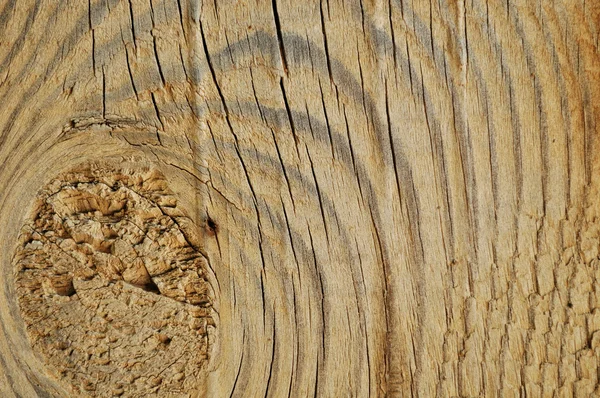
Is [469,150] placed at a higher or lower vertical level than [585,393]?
higher

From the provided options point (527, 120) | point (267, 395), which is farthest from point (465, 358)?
point (527, 120)

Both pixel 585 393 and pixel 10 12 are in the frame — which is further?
Result: pixel 585 393

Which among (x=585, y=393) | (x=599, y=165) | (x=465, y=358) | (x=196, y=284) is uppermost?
(x=599, y=165)

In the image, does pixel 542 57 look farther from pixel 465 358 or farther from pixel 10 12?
pixel 10 12

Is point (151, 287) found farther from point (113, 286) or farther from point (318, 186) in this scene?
point (318, 186)

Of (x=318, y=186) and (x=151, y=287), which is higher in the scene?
(x=318, y=186)

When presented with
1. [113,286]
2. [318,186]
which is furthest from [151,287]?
[318,186]

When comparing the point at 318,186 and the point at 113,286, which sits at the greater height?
the point at 318,186
